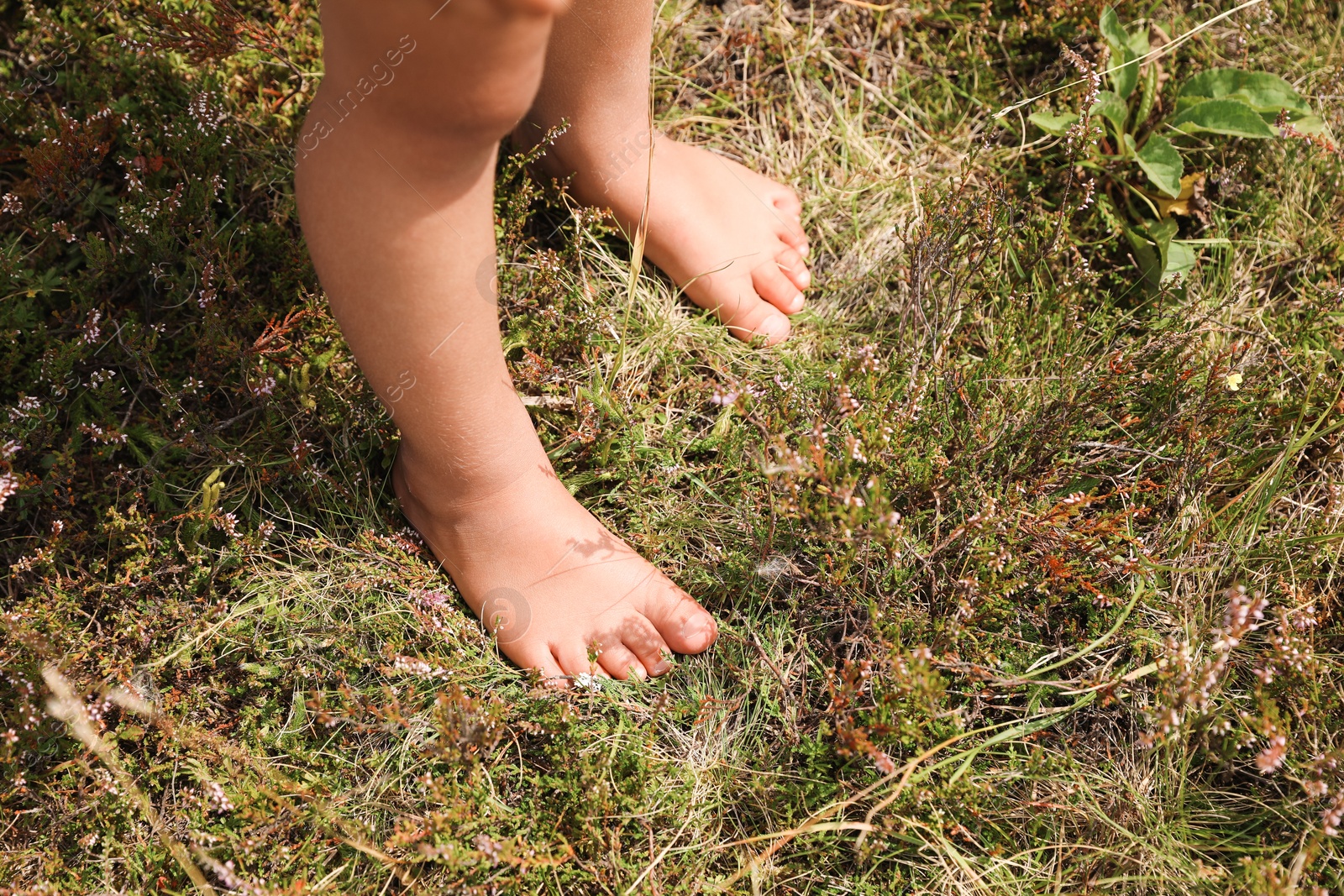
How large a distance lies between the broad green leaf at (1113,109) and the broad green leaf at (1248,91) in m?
0.19

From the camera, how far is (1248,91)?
2.50 m

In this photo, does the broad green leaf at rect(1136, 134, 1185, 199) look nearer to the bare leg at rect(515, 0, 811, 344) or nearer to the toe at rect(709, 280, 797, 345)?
the bare leg at rect(515, 0, 811, 344)

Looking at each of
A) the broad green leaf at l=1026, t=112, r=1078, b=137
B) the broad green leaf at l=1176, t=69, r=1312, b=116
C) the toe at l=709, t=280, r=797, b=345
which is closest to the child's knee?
the toe at l=709, t=280, r=797, b=345

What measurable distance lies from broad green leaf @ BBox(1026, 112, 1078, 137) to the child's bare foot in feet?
5.44

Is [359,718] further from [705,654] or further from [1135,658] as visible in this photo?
[1135,658]

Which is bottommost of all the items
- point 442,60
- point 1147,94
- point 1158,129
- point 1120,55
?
point 1158,129

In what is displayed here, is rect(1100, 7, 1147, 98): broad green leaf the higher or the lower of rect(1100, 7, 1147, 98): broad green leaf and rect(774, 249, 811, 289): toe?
the higher

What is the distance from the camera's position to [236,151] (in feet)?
8.00

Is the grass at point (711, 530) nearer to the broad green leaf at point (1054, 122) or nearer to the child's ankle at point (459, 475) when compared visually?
the broad green leaf at point (1054, 122)

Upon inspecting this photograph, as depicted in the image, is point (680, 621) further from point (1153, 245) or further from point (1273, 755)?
point (1153, 245)

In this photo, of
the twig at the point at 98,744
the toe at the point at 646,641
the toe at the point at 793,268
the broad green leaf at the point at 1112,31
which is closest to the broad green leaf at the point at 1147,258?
the broad green leaf at the point at 1112,31

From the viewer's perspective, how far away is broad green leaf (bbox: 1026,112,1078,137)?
246cm

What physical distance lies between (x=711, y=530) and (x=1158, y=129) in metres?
1.79

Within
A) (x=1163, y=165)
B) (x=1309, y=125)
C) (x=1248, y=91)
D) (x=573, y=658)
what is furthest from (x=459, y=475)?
(x=1309, y=125)
